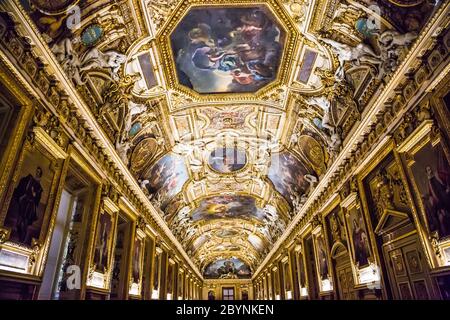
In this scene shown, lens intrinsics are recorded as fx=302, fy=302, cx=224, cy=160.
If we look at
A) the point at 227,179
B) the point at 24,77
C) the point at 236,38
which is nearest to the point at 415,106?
the point at 236,38

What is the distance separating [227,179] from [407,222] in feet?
43.2

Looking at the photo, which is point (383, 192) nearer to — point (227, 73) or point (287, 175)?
point (227, 73)

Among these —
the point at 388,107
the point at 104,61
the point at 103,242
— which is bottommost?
the point at 103,242

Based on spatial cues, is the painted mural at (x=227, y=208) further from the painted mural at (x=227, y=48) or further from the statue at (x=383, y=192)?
the statue at (x=383, y=192)

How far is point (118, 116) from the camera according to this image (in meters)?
10.4

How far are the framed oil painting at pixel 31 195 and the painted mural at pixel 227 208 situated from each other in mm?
16215

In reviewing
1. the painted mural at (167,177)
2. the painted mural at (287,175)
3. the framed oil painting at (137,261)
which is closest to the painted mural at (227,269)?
the painted mural at (167,177)

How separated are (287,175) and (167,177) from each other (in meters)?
6.69

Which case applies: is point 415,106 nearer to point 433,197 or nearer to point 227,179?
point 433,197

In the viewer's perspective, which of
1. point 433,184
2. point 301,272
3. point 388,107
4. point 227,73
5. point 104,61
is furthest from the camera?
point 301,272

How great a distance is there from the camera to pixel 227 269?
48.4m

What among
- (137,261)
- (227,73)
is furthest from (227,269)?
(227,73)

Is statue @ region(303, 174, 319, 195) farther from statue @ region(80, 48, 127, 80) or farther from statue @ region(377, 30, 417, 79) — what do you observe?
statue @ region(80, 48, 127, 80)

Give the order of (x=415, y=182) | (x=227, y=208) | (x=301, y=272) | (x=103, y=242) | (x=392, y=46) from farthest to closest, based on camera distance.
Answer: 1. (x=227, y=208)
2. (x=301, y=272)
3. (x=103, y=242)
4. (x=392, y=46)
5. (x=415, y=182)
